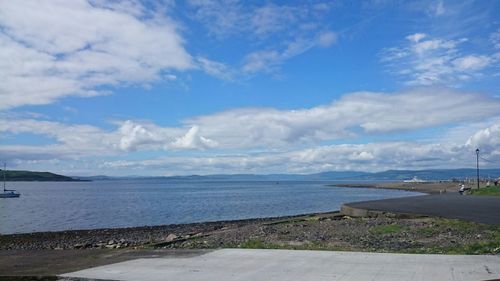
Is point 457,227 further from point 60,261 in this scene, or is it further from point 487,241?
point 60,261

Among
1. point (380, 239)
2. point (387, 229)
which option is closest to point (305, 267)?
point (380, 239)

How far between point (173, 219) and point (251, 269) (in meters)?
37.2

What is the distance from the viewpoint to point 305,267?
10.4m

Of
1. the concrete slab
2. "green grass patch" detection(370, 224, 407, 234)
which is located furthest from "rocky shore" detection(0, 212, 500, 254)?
the concrete slab

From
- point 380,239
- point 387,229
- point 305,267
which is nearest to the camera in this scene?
point 305,267

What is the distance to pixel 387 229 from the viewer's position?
18031mm

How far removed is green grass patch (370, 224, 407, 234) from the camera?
1745 cm

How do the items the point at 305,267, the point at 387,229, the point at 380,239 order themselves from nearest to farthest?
the point at 305,267
the point at 380,239
the point at 387,229

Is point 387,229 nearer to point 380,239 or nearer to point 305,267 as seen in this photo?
point 380,239

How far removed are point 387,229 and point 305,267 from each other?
854 centimetres

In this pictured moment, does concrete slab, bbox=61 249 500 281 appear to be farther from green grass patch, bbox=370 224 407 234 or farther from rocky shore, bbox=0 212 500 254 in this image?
green grass patch, bbox=370 224 407 234

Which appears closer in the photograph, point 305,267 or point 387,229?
point 305,267

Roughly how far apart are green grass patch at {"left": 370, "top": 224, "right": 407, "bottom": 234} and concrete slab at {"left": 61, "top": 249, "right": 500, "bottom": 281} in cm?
573

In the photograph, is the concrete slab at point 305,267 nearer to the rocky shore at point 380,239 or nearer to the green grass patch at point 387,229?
the rocky shore at point 380,239
